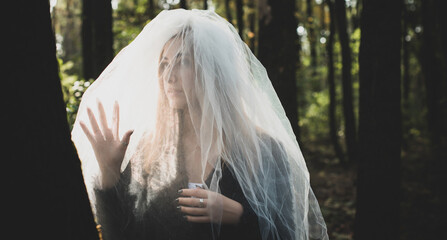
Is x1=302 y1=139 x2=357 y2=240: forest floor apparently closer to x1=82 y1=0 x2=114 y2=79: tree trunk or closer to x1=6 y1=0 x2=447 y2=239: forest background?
x1=6 y1=0 x2=447 y2=239: forest background

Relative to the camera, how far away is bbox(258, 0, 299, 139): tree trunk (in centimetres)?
530

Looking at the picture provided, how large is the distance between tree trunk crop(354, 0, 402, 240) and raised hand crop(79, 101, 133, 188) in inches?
101

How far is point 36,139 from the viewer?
983 mm

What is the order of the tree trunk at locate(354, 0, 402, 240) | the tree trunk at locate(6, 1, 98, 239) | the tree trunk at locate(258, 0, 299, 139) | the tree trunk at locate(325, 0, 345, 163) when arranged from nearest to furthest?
1. the tree trunk at locate(6, 1, 98, 239)
2. the tree trunk at locate(354, 0, 402, 240)
3. the tree trunk at locate(258, 0, 299, 139)
4. the tree trunk at locate(325, 0, 345, 163)

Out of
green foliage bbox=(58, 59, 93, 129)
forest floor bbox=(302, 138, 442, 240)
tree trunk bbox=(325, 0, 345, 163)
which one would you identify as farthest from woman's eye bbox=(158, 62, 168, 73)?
tree trunk bbox=(325, 0, 345, 163)

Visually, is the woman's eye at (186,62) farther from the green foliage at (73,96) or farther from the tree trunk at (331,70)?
the tree trunk at (331,70)

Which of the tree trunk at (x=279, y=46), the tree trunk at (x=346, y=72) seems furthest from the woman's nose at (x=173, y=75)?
the tree trunk at (x=346, y=72)

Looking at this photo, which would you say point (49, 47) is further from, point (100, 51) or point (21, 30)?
point (100, 51)

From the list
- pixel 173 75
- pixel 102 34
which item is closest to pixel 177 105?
pixel 173 75

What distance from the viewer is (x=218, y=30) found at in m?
2.01

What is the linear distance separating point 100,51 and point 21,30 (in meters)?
3.62

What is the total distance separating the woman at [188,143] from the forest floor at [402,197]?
7.03 ft

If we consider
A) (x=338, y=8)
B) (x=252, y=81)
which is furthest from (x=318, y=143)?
(x=252, y=81)

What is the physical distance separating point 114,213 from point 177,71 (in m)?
0.92
